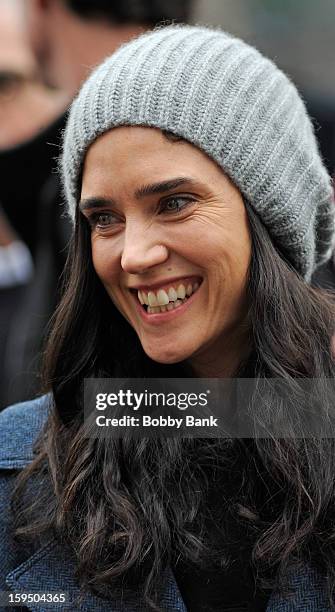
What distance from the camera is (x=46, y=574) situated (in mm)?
2537

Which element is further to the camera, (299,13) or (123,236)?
(299,13)

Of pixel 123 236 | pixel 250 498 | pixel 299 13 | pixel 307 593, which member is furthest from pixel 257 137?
pixel 299 13

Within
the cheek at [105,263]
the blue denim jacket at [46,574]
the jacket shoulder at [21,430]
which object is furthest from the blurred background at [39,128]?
the cheek at [105,263]

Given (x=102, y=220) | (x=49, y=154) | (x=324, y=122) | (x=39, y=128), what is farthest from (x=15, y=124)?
(x=102, y=220)

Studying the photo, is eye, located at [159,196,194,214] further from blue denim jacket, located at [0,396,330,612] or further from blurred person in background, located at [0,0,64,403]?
blurred person in background, located at [0,0,64,403]

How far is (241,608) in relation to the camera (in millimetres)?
2428

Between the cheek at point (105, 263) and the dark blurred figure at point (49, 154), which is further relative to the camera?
the dark blurred figure at point (49, 154)

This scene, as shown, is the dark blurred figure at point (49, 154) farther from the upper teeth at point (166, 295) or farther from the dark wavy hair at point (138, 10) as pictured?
the upper teeth at point (166, 295)

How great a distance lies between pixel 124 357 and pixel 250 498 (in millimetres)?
555

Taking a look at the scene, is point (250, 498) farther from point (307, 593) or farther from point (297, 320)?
point (297, 320)

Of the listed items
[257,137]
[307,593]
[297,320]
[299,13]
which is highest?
[257,137]

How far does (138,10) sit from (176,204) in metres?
1.43

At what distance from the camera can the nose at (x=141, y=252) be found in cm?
239

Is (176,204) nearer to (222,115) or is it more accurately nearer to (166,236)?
(166,236)
